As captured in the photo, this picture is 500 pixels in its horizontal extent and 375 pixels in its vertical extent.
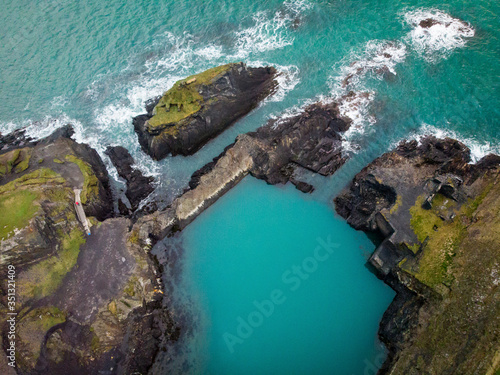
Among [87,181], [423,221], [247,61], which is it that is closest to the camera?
[423,221]

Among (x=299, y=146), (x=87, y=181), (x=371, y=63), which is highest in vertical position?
(x=371, y=63)

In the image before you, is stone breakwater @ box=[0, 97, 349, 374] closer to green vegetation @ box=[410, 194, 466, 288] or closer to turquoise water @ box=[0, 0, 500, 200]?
turquoise water @ box=[0, 0, 500, 200]

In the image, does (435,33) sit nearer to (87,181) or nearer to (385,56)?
(385,56)

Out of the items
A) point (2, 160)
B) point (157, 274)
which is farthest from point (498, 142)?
point (2, 160)

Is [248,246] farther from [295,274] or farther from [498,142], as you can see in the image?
[498,142]

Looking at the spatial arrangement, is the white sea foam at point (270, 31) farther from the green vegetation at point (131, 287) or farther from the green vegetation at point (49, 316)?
the green vegetation at point (49, 316)

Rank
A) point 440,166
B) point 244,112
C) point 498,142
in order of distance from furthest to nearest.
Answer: point 244,112, point 498,142, point 440,166

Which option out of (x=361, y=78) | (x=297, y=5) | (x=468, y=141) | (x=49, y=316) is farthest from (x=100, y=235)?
(x=297, y=5)
